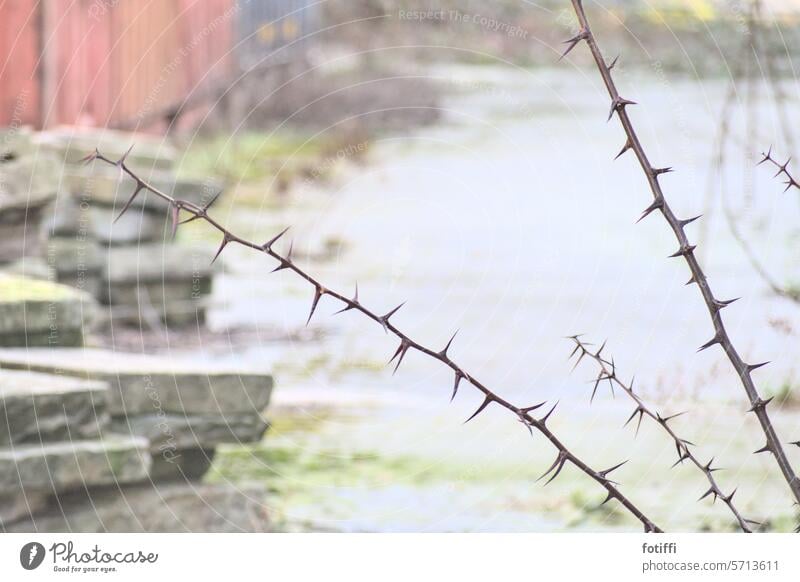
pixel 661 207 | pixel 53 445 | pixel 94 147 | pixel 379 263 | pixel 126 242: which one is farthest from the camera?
pixel 379 263

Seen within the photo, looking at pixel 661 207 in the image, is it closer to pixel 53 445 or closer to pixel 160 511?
pixel 53 445

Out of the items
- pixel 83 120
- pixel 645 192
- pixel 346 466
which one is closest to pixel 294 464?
pixel 346 466

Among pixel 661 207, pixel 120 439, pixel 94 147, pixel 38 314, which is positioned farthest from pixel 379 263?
pixel 661 207

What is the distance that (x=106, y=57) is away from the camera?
3.07 m

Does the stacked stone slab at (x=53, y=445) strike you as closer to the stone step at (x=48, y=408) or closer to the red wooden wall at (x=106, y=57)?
the stone step at (x=48, y=408)

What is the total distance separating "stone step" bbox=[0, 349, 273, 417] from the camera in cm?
161

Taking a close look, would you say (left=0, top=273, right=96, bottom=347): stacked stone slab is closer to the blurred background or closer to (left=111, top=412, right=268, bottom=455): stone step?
the blurred background

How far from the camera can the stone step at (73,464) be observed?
1425mm

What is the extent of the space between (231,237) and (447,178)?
331 centimetres

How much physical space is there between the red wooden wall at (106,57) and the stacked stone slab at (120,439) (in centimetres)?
88

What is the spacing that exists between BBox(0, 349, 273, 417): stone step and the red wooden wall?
814 millimetres

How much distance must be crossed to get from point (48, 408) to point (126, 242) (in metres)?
1.38
